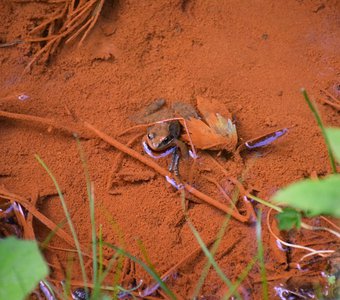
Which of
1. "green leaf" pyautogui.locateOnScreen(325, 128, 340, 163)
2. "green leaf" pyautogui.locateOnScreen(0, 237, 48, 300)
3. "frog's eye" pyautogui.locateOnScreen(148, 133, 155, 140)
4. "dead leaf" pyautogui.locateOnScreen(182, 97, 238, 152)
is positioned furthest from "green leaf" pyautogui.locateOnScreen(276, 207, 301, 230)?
"frog's eye" pyautogui.locateOnScreen(148, 133, 155, 140)

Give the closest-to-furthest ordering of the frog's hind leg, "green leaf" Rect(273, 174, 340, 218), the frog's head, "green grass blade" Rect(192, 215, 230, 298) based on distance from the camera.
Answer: "green leaf" Rect(273, 174, 340, 218) → "green grass blade" Rect(192, 215, 230, 298) → the frog's hind leg → the frog's head

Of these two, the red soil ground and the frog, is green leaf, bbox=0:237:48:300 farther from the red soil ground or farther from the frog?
the frog

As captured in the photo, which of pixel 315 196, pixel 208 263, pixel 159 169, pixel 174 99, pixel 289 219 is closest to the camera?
pixel 315 196

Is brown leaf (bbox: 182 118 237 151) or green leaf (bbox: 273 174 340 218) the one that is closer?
green leaf (bbox: 273 174 340 218)

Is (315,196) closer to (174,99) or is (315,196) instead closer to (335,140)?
(335,140)

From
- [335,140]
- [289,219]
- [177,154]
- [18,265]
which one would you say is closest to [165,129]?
[177,154]

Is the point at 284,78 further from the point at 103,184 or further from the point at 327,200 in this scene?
the point at 327,200

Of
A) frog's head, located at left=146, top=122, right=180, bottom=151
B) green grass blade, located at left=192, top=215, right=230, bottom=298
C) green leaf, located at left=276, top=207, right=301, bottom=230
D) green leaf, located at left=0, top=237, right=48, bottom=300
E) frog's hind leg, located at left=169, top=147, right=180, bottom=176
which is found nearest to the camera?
green leaf, located at left=0, top=237, right=48, bottom=300

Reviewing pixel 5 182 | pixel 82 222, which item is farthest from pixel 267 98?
pixel 5 182
